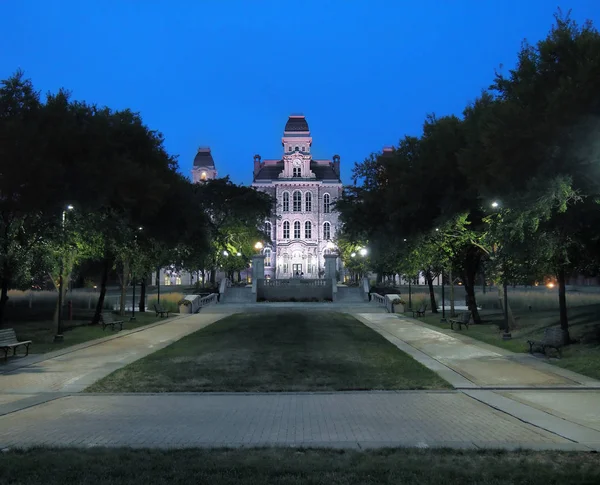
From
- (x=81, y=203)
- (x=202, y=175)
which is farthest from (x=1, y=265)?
(x=202, y=175)

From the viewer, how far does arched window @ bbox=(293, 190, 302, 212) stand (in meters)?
109

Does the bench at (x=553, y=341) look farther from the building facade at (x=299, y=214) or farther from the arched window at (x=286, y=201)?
the arched window at (x=286, y=201)

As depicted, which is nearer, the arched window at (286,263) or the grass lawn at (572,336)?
the grass lawn at (572,336)

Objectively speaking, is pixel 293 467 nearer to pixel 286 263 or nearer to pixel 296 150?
pixel 286 263

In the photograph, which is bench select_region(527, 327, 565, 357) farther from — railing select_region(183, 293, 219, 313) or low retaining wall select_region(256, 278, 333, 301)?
low retaining wall select_region(256, 278, 333, 301)

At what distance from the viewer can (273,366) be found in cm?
1429

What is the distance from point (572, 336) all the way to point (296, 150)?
312 ft

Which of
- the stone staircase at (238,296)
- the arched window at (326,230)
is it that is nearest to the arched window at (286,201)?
the arched window at (326,230)

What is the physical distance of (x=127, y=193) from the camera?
2488cm

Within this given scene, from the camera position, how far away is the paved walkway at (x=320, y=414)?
7445mm

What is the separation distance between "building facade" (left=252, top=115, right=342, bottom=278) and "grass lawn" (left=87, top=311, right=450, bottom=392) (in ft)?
280

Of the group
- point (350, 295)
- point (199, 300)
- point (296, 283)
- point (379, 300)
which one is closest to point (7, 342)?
point (199, 300)

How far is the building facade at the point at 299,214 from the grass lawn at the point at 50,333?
7727cm

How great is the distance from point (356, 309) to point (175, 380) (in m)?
30.3
